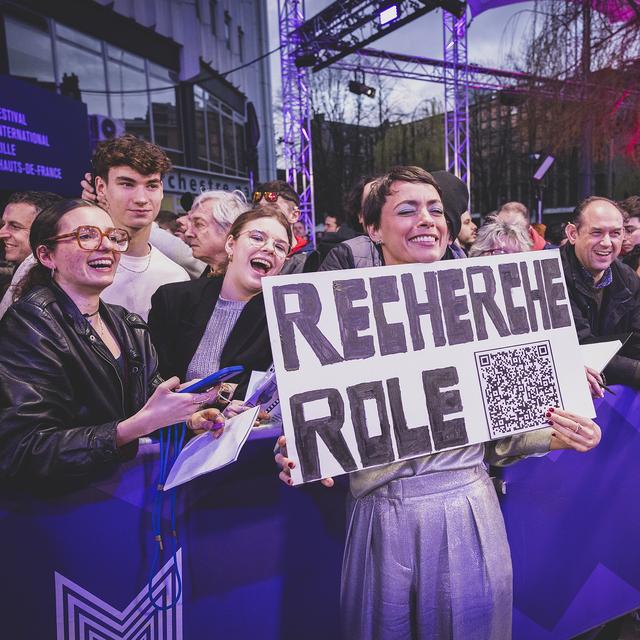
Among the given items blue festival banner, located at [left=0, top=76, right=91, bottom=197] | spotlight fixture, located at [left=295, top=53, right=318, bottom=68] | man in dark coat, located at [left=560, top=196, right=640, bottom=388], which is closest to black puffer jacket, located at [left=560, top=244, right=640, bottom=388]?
man in dark coat, located at [left=560, top=196, right=640, bottom=388]

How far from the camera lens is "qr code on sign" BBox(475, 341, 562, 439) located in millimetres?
1523

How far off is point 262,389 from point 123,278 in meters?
1.40

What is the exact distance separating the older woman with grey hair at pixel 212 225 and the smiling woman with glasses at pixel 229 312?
0.70 meters

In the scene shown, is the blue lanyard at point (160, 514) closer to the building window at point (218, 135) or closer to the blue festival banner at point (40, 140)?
the blue festival banner at point (40, 140)

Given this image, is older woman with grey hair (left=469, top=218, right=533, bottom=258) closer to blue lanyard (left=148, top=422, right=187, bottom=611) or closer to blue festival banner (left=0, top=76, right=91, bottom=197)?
blue lanyard (left=148, top=422, right=187, bottom=611)

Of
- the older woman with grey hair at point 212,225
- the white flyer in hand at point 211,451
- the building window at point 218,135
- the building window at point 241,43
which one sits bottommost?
the white flyer in hand at point 211,451

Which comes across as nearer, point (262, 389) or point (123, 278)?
point (262, 389)

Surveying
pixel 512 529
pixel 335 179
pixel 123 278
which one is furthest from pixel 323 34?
pixel 335 179

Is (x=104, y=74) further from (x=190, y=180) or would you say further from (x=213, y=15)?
(x=213, y=15)

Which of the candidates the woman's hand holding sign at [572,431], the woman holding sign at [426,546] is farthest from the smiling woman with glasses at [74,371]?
the woman's hand holding sign at [572,431]

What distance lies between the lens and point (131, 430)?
4.50ft

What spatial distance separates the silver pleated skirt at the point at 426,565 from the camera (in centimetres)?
138

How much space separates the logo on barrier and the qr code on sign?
3.28 ft

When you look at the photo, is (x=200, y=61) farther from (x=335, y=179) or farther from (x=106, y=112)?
(x=335, y=179)
